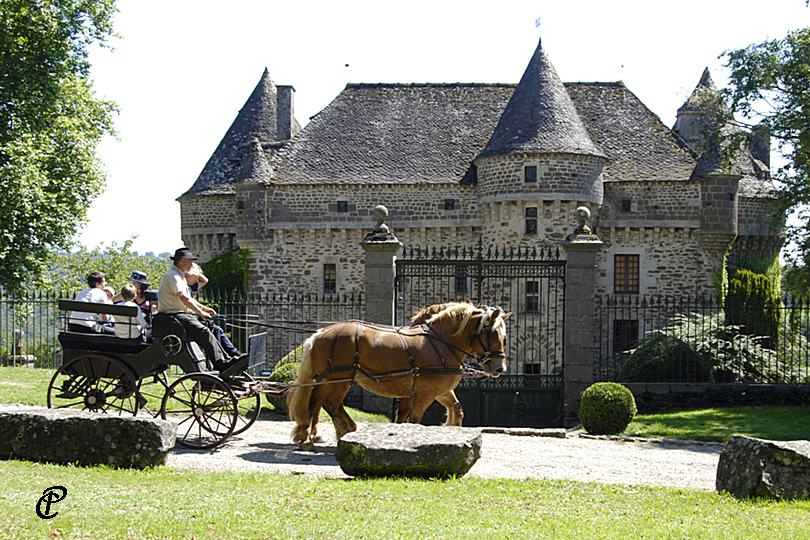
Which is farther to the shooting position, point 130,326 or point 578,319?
point 578,319

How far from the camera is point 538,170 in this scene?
2638 centimetres

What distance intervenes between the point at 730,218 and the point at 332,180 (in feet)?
46.1

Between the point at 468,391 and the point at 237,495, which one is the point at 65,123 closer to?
the point at 468,391

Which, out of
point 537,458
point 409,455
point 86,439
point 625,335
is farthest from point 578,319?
point 625,335

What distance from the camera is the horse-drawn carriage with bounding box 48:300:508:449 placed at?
371 inches

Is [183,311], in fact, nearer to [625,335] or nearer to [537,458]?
[537,458]

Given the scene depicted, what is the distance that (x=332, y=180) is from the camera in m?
28.8

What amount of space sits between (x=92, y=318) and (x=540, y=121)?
19173mm

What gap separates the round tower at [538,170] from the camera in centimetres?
2634

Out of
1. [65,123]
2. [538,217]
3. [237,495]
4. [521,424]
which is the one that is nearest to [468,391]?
[521,424]

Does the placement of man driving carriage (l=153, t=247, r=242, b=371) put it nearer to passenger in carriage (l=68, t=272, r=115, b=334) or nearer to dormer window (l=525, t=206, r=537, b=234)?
passenger in carriage (l=68, t=272, r=115, b=334)

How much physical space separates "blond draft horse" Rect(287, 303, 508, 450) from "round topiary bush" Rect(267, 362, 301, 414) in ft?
11.8

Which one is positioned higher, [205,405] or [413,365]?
[413,365]

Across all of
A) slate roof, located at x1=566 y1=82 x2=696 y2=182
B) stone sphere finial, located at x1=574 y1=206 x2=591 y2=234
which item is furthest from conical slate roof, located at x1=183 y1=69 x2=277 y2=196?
stone sphere finial, located at x1=574 y1=206 x2=591 y2=234
